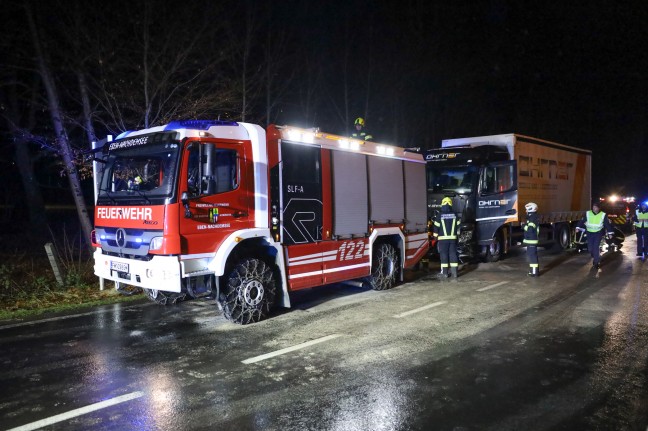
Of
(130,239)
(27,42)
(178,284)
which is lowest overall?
(178,284)

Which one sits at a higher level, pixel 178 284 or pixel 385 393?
pixel 178 284

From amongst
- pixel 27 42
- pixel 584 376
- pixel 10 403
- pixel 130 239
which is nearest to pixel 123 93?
pixel 27 42

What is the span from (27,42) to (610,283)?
50.3ft

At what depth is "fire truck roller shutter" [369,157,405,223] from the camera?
9.37 m

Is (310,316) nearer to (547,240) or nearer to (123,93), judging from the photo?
(123,93)

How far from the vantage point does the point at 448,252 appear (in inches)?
435

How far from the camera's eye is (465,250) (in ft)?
43.1

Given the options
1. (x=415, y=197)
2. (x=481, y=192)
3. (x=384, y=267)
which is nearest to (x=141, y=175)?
(x=384, y=267)

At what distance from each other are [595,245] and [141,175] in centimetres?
1106

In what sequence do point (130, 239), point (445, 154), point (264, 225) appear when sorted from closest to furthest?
1. point (130, 239)
2. point (264, 225)
3. point (445, 154)

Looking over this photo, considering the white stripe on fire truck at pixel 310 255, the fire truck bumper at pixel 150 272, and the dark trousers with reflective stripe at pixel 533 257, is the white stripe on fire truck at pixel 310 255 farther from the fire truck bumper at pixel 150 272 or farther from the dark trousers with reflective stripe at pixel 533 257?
the dark trousers with reflective stripe at pixel 533 257

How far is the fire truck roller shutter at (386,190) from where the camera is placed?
9.37 meters

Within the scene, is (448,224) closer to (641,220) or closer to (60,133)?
(641,220)

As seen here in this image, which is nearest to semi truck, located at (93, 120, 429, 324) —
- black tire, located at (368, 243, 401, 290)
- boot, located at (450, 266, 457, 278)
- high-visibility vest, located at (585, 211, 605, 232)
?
black tire, located at (368, 243, 401, 290)
